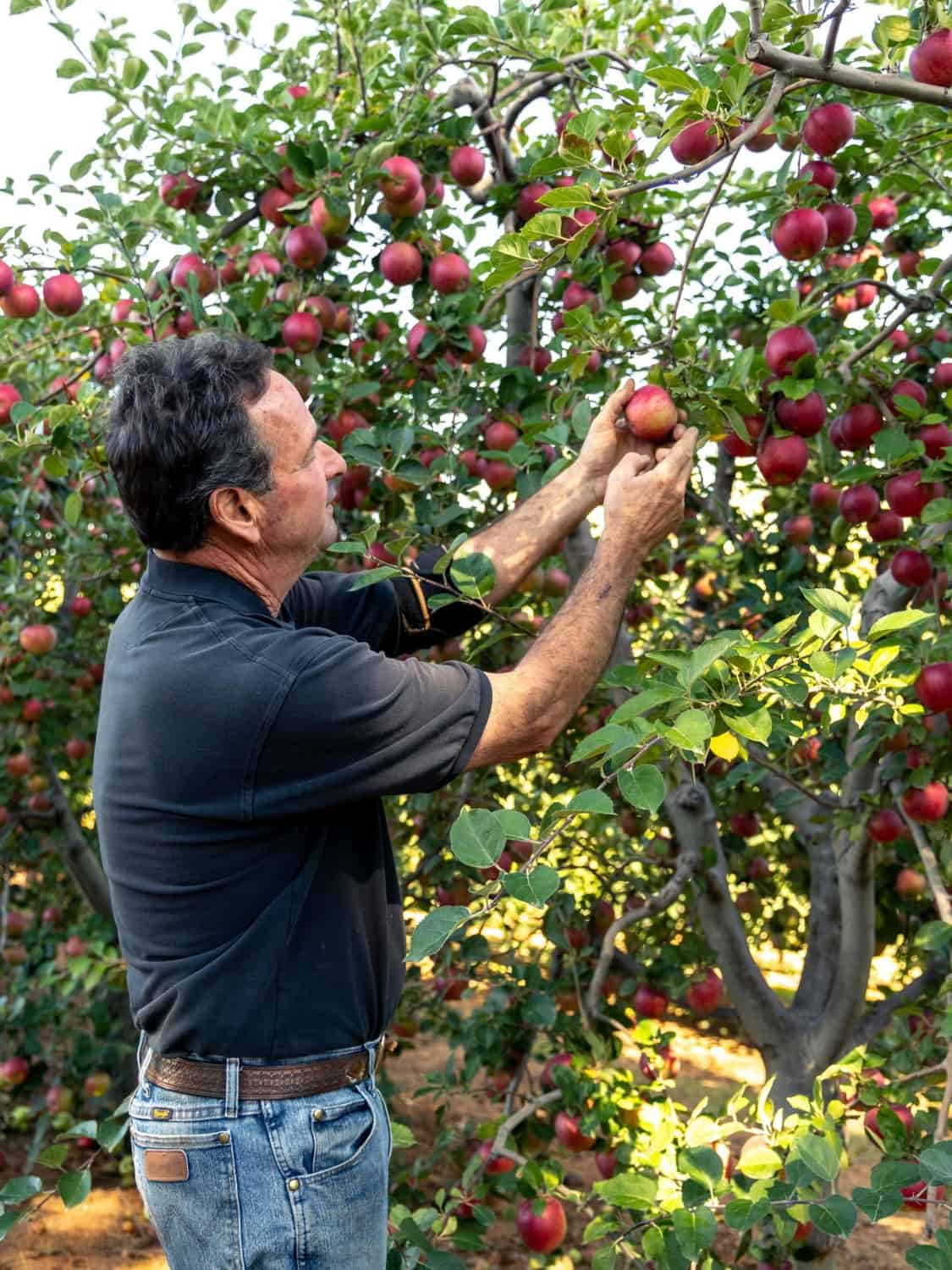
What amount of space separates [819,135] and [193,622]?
1268 millimetres

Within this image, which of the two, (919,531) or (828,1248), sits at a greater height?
(919,531)

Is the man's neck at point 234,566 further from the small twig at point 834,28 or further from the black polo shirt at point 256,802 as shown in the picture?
the small twig at point 834,28

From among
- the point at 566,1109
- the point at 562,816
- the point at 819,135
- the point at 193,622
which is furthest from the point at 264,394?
the point at 566,1109

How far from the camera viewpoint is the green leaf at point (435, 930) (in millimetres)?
1059

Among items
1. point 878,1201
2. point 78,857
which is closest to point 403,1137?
point 878,1201

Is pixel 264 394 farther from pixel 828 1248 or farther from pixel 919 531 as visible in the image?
pixel 828 1248

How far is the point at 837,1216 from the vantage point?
5.00ft

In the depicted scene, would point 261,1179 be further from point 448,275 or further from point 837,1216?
point 448,275

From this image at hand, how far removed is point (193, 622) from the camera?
4.91ft

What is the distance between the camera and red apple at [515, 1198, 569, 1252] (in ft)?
8.32

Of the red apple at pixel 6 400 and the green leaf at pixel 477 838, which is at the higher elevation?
the red apple at pixel 6 400

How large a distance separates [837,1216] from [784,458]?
1054 millimetres

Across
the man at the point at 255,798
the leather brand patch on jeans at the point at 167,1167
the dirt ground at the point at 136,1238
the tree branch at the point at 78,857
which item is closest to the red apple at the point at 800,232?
the man at the point at 255,798

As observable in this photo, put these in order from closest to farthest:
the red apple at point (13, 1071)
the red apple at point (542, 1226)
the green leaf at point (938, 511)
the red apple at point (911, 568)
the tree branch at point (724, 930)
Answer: the green leaf at point (938, 511), the red apple at point (911, 568), the red apple at point (542, 1226), the tree branch at point (724, 930), the red apple at point (13, 1071)
